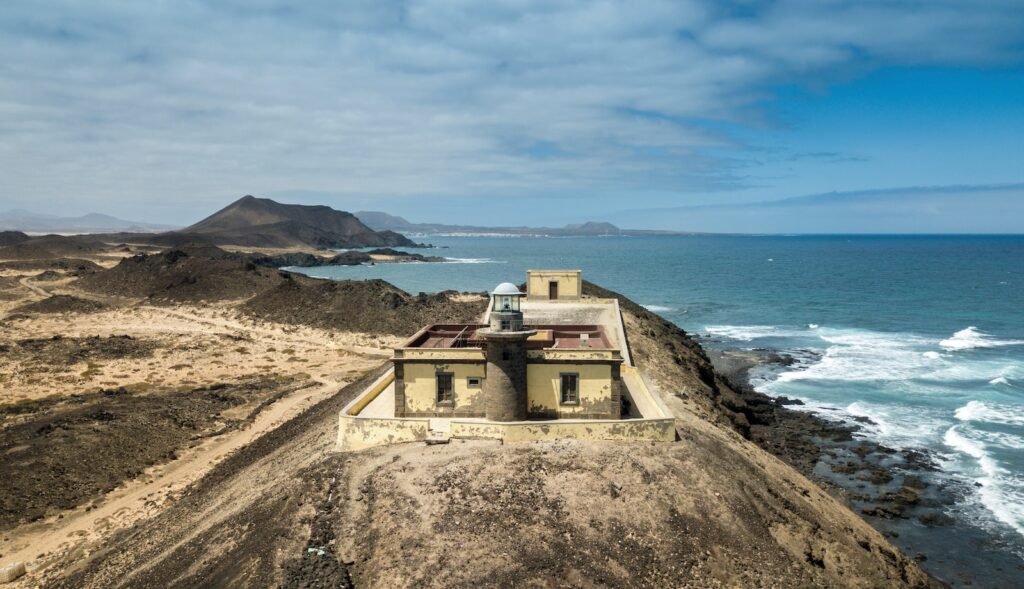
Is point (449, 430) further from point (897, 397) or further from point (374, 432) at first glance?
point (897, 397)

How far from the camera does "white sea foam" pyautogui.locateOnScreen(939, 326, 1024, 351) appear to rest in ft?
185

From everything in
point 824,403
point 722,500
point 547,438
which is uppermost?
point 547,438

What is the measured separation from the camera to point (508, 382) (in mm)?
22141

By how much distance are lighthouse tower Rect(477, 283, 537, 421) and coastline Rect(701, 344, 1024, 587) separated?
54.1 feet

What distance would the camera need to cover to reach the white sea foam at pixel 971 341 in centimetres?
5634

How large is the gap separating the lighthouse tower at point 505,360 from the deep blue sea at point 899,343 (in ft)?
66.4

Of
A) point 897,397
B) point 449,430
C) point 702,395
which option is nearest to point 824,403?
point 897,397

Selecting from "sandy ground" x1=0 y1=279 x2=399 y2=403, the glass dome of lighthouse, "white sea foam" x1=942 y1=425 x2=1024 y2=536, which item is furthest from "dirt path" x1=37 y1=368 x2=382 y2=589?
"white sea foam" x1=942 y1=425 x2=1024 y2=536

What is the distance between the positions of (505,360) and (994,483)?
25130 millimetres

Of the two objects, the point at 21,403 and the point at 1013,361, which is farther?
the point at 1013,361

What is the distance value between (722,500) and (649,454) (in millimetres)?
2672

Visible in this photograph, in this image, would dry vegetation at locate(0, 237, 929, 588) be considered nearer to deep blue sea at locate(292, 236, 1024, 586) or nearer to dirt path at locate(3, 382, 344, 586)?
dirt path at locate(3, 382, 344, 586)

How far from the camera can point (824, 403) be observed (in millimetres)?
42250

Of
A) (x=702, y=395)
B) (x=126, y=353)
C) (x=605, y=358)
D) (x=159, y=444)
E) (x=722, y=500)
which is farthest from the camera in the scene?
(x=126, y=353)
